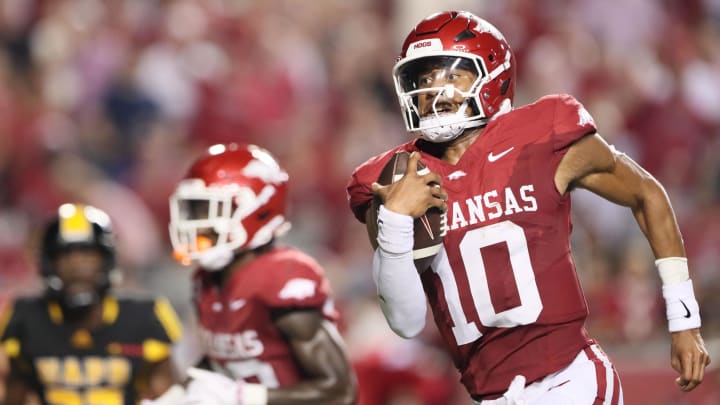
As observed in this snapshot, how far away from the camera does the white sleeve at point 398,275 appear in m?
3.50

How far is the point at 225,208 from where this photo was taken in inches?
183

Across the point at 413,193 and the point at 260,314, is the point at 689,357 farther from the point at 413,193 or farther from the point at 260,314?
the point at 260,314

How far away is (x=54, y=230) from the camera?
195 inches

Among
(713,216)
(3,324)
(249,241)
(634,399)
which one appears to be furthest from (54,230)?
(713,216)

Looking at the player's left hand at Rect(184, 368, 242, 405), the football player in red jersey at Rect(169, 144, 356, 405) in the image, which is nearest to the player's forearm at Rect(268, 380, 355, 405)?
the football player in red jersey at Rect(169, 144, 356, 405)

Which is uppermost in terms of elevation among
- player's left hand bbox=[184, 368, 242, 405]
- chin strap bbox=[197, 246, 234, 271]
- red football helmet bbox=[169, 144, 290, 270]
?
red football helmet bbox=[169, 144, 290, 270]

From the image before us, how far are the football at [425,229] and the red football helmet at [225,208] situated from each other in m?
1.06

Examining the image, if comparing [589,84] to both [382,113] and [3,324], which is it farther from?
[3,324]

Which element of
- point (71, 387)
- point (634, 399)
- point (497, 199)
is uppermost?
point (497, 199)

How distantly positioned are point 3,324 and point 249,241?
1051 millimetres

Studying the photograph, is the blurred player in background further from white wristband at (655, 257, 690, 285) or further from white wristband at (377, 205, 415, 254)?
white wristband at (655, 257, 690, 285)

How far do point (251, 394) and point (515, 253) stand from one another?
1.13 m

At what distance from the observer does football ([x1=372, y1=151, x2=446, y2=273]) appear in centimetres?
360

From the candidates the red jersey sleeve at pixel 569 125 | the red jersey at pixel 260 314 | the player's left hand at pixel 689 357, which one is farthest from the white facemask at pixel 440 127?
the red jersey at pixel 260 314
